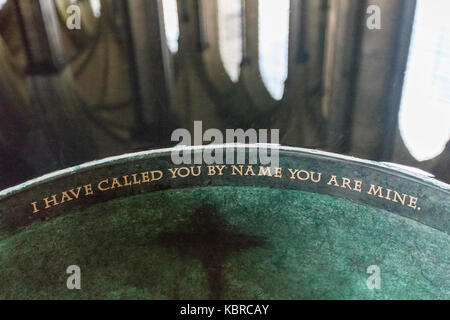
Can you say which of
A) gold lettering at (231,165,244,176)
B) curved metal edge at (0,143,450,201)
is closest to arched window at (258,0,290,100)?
curved metal edge at (0,143,450,201)

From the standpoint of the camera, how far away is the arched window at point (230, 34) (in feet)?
12.6

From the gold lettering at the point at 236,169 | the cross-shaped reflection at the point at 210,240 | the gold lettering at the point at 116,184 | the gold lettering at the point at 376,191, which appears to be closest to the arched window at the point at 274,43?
the gold lettering at the point at 236,169

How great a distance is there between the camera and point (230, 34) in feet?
12.8

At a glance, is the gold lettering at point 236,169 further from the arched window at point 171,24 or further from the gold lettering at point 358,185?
the arched window at point 171,24

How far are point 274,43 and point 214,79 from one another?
25.6 inches

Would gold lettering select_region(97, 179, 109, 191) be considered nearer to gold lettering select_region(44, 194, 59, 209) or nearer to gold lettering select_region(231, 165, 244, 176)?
gold lettering select_region(44, 194, 59, 209)

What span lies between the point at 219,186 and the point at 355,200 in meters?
1.23

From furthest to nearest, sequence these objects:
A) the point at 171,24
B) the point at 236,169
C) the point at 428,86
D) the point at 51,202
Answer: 1. the point at 236,169
2. the point at 171,24
3. the point at 51,202
4. the point at 428,86

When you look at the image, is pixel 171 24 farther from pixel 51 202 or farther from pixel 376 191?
pixel 376 191

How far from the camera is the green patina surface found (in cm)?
326

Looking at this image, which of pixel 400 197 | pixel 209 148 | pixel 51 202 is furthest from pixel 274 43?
pixel 51 202

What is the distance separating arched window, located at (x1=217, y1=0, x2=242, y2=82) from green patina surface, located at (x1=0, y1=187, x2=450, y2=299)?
1156 mm
